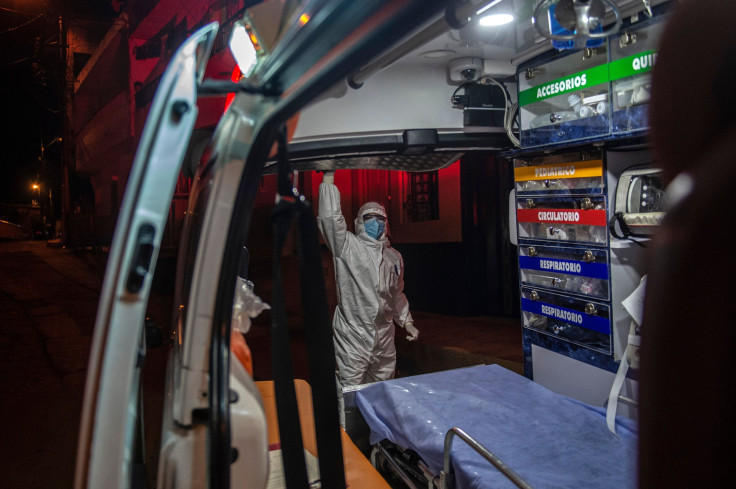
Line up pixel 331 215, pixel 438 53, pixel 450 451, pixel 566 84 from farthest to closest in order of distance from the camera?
pixel 331 215, pixel 438 53, pixel 566 84, pixel 450 451

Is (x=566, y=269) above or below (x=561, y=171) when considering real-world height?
below

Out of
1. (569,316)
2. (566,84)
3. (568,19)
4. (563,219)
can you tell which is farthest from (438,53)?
(569,316)

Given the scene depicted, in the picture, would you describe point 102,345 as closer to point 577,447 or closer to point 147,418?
point 577,447

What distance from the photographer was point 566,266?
3633 millimetres

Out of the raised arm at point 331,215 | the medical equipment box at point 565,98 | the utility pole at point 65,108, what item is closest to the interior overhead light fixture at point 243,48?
the medical equipment box at point 565,98

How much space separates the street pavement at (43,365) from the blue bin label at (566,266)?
14.7 ft

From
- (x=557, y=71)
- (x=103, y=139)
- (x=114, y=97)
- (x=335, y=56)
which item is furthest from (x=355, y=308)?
(x=103, y=139)

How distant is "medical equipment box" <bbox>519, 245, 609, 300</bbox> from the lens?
3393 mm

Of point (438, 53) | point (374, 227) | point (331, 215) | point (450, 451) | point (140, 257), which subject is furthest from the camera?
point (374, 227)

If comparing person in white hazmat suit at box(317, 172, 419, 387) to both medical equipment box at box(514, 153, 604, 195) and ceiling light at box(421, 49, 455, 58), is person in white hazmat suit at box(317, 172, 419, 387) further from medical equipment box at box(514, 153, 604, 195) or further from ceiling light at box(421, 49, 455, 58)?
medical equipment box at box(514, 153, 604, 195)

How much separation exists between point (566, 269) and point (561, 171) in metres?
0.74

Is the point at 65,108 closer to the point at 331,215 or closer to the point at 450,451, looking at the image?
the point at 331,215

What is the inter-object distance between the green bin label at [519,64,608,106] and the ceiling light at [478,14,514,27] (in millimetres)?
637

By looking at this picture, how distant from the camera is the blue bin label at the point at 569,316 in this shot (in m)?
3.37
